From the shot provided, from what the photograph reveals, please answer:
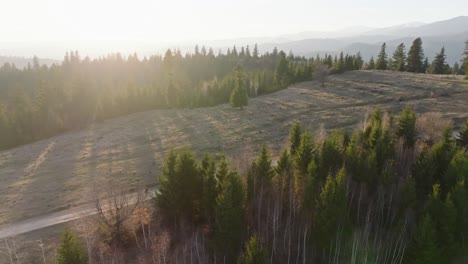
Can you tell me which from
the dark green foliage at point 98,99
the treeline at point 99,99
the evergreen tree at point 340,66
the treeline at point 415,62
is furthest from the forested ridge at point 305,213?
the treeline at point 415,62

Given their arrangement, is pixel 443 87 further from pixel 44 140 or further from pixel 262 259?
pixel 44 140

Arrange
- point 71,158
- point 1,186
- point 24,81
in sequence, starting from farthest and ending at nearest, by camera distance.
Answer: point 24,81, point 71,158, point 1,186

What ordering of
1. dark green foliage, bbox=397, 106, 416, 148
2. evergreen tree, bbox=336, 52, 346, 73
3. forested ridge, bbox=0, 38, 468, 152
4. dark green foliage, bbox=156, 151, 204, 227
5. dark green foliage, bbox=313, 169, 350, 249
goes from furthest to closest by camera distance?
evergreen tree, bbox=336, 52, 346, 73
forested ridge, bbox=0, 38, 468, 152
dark green foliage, bbox=397, 106, 416, 148
dark green foliage, bbox=156, 151, 204, 227
dark green foliage, bbox=313, 169, 350, 249

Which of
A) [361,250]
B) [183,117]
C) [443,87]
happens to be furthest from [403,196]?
[443,87]

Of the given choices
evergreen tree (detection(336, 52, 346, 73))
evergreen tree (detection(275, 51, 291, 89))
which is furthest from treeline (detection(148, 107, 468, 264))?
evergreen tree (detection(336, 52, 346, 73))

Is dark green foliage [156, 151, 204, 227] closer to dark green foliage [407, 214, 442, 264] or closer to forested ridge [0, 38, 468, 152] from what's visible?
dark green foliage [407, 214, 442, 264]

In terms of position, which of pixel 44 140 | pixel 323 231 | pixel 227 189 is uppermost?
pixel 227 189

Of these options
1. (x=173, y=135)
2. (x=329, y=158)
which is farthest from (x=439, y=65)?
(x=329, y=158)
